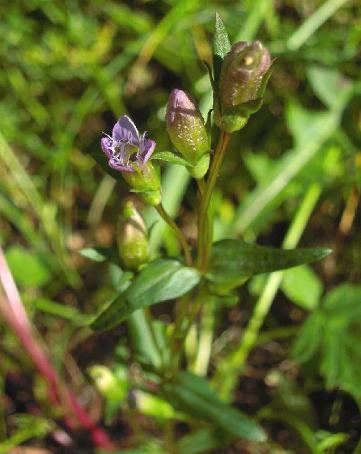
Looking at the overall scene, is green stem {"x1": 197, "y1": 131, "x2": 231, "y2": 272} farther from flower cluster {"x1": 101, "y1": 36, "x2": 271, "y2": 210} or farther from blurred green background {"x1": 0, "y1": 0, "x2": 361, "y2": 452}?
blurred green background {"x1": 0, "y1": 0, "x2": 361, "y2": 452}

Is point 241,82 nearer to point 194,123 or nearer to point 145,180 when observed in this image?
point 194,123

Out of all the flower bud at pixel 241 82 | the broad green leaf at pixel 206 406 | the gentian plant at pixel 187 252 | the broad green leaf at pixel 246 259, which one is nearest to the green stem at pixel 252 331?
the gentian plant at pixel 187 252

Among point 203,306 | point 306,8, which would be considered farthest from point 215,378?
point 306,8

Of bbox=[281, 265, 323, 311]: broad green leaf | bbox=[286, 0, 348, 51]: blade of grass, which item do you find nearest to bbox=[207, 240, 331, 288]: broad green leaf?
bbox=[281, 265, 323, 311]: broad green leaf

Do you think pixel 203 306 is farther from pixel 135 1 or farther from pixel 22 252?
pixel 135 1

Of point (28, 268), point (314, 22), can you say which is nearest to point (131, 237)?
point (28, 268)

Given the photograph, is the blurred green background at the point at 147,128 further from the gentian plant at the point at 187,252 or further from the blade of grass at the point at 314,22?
the gentian plant at the point at 187,252
